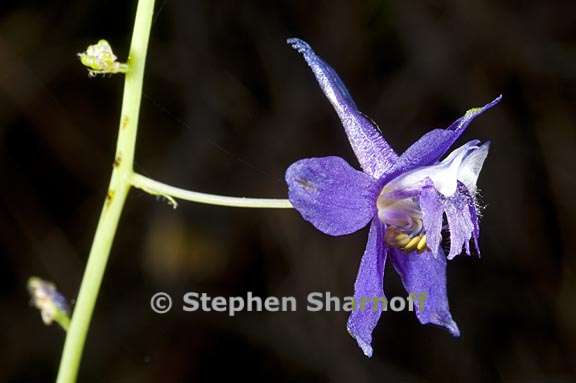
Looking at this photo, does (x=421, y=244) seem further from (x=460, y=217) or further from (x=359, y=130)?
(x=359, y=130)

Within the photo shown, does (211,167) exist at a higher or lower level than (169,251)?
higher

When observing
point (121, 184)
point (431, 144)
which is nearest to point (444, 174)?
point (431, 144)

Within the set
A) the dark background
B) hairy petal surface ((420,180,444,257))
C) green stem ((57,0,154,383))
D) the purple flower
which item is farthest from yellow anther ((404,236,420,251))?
the dark background

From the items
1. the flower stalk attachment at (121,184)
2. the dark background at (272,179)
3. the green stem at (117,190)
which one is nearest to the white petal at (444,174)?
the flower stalk attachment at (121,184)

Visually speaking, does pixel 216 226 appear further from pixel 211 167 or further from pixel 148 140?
pixel 148 140

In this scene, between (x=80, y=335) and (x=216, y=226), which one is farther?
(x=216, y=226)

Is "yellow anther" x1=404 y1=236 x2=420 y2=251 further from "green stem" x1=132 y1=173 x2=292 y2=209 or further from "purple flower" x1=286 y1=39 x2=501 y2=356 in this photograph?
"green stem" x1=132 y1=173 x2=292 y2=209

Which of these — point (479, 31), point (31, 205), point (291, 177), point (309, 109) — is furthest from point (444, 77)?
point (291, 177)
